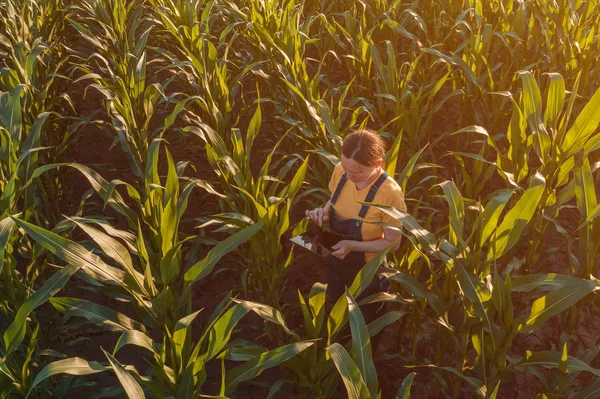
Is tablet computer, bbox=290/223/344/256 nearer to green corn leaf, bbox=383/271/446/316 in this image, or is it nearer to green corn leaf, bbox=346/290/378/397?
green corn leaf, bbox=383/271/446/316

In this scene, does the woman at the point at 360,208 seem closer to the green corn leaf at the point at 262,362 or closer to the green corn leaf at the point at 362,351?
the green corn leaf at the point at 362,351

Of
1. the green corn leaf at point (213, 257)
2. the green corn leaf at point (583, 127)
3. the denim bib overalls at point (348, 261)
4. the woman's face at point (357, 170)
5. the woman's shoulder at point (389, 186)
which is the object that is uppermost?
the green corn leaf at point (583, 127)

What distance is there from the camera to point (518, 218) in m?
2.01

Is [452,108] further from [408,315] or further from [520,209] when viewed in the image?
→ [520,209]

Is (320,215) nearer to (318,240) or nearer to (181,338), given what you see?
(318,240)

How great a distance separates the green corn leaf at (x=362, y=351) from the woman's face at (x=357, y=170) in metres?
0.55

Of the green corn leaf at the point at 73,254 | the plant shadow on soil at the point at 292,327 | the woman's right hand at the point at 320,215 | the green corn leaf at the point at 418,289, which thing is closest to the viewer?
the green corn leaf at the point at 73,254

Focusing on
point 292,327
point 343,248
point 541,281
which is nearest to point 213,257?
point 343,248

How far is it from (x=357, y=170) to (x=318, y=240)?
38 cm

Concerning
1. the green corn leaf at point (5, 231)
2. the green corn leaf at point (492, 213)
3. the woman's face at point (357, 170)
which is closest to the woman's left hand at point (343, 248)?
the woman's face at point (357, 170)

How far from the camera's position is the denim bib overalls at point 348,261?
95.2 inches

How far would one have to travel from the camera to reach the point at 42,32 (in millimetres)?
4988

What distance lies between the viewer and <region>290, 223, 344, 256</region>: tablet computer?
2480 millimetres

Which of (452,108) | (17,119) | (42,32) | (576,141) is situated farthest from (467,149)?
(42,32)
